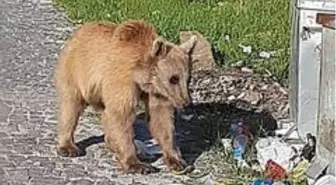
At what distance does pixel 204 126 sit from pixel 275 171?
1480mm

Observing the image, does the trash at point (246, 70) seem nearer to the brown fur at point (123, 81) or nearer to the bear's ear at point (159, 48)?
the brown fur at point (123, 81)

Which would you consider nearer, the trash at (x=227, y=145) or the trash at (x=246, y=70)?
the trash at (x=227, y=145)

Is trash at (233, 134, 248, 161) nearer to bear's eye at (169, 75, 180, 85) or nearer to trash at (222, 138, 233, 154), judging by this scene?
trash at (222, 138, 233, 154)

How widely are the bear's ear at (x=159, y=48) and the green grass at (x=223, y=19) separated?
2.93m

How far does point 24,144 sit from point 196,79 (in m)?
2.25

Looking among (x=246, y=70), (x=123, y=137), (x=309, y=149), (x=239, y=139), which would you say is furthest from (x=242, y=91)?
(x=123, y=137)

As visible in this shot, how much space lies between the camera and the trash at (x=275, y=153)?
25.1 ft

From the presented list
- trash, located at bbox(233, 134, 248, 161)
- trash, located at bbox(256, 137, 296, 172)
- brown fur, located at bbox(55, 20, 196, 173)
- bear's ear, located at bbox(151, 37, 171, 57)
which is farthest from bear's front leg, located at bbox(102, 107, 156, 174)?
trash, located at bbox(256, 137, 296, 172)

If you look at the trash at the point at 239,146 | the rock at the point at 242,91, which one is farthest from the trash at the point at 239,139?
the rock at the point at 242,91

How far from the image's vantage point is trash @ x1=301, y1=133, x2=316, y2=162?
756 centimetres

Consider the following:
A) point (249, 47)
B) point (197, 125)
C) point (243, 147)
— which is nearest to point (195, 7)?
point (249, 47)

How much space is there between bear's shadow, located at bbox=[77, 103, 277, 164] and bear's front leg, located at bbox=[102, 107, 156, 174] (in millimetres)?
557

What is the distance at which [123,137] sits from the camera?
7.54m

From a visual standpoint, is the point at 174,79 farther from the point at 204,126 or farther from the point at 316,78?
the point at 204,126
